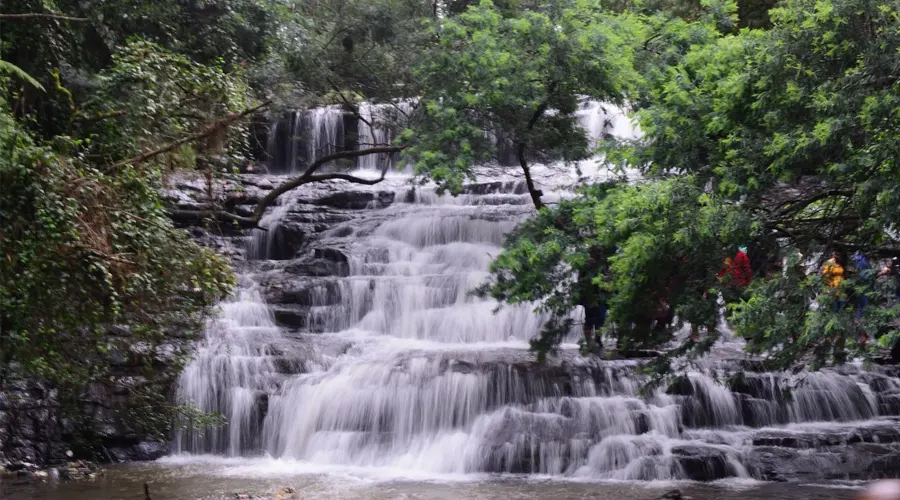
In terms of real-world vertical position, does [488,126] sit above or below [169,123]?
above

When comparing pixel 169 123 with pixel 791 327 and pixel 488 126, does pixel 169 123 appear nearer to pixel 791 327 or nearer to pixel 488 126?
pixel 488 126

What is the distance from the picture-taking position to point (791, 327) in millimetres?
8438

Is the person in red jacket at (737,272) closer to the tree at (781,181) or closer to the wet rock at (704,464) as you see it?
the tree at (781,181)

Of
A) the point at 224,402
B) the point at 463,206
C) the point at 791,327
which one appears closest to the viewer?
the point at 791,327

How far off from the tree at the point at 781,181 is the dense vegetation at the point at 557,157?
24 mm

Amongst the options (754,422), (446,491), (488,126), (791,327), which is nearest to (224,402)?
(446,491)

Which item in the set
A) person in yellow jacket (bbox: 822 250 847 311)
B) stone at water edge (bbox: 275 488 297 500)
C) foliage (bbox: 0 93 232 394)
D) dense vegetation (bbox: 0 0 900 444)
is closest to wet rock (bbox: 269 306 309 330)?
dense vegetation (bbox: 0 0 900 444)

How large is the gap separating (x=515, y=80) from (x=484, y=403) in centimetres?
452

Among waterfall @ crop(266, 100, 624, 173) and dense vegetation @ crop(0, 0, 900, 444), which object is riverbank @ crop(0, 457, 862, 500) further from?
waterfall @ crop(266, 100, 624, 173)

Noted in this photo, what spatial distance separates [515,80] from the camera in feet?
43.7

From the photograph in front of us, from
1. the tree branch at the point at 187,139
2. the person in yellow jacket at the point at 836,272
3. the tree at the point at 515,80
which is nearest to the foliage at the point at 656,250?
the person in yellow jacket at the point at 836,272

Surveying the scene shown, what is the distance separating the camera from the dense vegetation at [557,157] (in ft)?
27.2

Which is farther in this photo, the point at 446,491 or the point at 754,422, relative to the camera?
the point at 754,422

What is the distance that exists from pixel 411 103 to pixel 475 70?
3.84m
